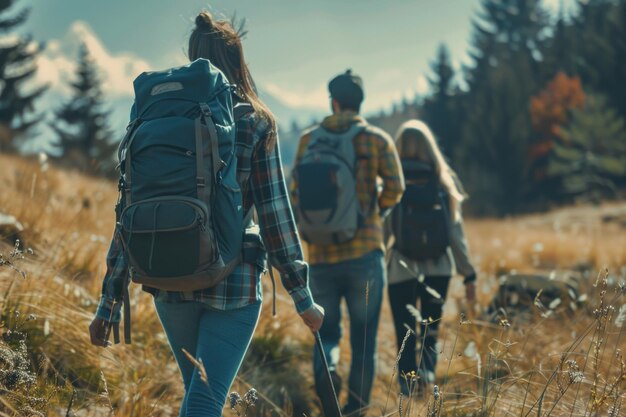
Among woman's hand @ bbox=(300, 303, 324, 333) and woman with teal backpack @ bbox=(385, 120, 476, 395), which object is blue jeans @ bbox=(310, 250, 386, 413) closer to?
woman with teal backpack @ bbox=(385, 120, 476, 395)

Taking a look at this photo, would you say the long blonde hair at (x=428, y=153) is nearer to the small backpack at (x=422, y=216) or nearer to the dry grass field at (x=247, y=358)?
the small backpack at (x=422, y=216)

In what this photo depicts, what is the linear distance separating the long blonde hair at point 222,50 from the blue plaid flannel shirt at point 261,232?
7.1 inches

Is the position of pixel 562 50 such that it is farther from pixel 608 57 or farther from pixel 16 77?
pixel 16 77

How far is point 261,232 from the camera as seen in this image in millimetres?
2318

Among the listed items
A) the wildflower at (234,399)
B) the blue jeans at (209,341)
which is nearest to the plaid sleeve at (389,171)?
the blue jeans at (209,341)

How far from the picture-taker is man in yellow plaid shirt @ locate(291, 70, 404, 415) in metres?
4.03

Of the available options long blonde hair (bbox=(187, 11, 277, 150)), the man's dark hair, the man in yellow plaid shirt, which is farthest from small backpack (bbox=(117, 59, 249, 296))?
the man's dark hair

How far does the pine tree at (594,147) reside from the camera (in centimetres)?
3697

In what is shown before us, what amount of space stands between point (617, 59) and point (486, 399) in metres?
43.0

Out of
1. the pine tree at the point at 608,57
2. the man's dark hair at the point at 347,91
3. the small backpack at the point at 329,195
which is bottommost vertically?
the small backpack at the point at 329,195

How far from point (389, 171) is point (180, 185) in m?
2.24

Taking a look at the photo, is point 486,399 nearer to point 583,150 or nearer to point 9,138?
point 9,138

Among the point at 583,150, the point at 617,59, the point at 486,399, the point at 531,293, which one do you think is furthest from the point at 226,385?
the point at 617,59

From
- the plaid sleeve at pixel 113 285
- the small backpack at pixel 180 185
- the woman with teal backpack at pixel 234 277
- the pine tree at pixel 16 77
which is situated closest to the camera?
the small backpack at pixel 180 185
